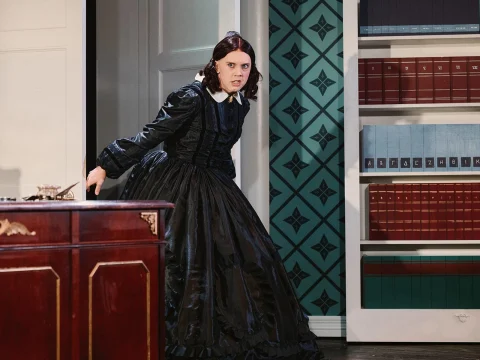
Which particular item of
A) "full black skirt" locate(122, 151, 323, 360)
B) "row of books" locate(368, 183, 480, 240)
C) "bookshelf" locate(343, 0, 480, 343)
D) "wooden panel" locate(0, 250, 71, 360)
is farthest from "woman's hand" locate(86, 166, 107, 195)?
"row of books" locate(368, 183, 480, 240)

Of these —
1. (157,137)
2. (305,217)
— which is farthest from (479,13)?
(157,137)

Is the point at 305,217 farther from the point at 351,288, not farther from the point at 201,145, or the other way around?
the point at 201,145

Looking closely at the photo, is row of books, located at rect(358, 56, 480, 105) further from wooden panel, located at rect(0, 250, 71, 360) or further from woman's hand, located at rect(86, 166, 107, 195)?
wooden panel, located at rect(0, 250, 71, 360)

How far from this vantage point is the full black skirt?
100 inches

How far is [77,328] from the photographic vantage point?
6.88 ft

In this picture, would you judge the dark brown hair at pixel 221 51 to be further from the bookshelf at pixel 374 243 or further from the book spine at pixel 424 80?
the book spine at pixel 424 80

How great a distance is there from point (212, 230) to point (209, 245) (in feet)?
0.28

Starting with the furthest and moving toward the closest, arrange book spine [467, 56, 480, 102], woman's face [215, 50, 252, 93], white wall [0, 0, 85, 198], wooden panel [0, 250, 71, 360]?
book spine [467, 56, 480, 102] → white wall [0, 0, 85, 198] → woman's face [215, 50, 252, 93] → wooden panel [0, 250, 71, 360]

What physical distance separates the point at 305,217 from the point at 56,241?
214 centimetres

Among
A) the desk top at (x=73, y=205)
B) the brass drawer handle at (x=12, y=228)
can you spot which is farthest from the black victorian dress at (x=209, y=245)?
the brass drawer handle at (x=12, y=228)

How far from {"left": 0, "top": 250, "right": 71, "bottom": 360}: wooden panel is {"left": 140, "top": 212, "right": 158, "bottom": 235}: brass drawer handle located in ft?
0.85

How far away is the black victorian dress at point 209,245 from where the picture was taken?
256cm

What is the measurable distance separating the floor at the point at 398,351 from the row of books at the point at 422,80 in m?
1.25

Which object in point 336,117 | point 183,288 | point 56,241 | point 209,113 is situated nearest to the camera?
point 56,241
